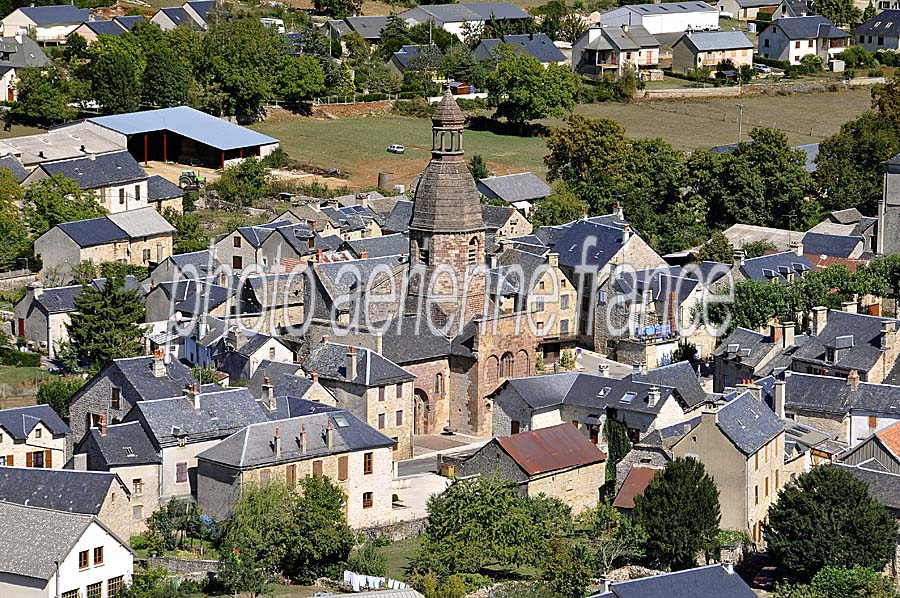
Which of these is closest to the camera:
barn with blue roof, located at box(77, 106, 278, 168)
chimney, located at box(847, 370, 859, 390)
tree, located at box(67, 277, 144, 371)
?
chimney, located at box(847, 370, 859, 390)

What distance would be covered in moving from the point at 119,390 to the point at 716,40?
355 ft

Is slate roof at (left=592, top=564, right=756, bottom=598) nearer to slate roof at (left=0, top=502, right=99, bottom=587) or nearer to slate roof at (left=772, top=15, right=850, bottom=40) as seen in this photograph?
slate roof at (left=0, top=502, right=99, bottom=587)

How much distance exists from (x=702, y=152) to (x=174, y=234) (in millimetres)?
32296

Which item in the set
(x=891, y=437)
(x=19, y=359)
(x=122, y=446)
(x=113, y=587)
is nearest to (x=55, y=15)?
(x=19, y=359)

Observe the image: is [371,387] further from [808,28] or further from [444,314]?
[808,28]

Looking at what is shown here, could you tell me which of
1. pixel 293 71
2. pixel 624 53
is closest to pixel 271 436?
pixel 293 71

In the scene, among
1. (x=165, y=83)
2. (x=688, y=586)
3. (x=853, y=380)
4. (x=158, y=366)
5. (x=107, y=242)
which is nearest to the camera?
(x=688, y=586)

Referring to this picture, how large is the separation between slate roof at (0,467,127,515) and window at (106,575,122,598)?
426cm

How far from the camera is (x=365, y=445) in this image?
227 ft

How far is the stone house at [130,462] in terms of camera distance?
67.7 meters

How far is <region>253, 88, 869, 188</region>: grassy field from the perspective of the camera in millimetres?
129000

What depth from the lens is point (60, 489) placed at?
213ft

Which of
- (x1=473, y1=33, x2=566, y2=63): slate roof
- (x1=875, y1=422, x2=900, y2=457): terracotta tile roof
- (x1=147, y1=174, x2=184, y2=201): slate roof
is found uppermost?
(x1=473, y1=33, x2=566, y2=63): slate roof

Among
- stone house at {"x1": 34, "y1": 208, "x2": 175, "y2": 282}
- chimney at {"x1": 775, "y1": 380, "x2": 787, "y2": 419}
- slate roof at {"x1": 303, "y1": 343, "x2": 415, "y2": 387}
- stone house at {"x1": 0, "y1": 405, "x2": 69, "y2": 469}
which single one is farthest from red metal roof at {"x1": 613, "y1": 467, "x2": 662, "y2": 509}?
stone house at {"x1": 34, "y1": 208, "x2": 175, "y2": 282}
